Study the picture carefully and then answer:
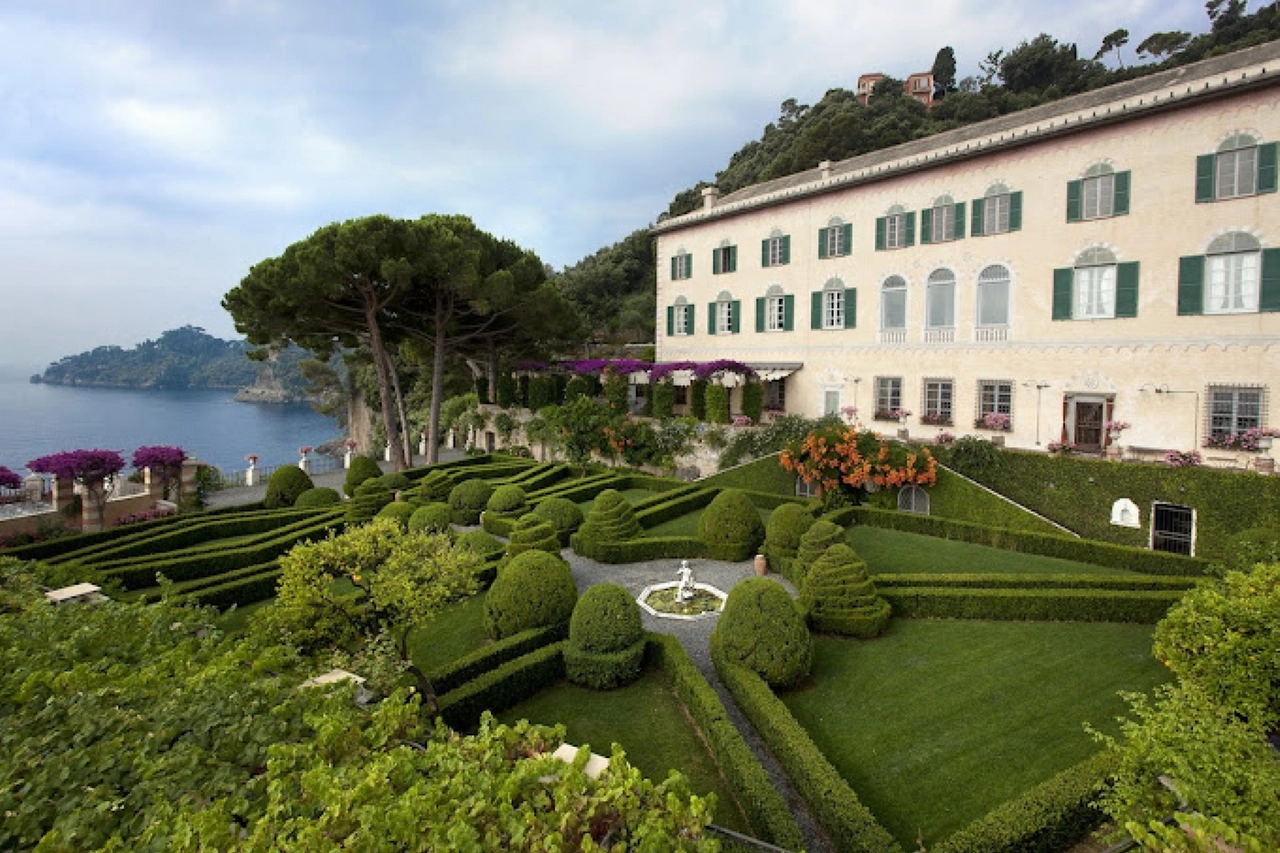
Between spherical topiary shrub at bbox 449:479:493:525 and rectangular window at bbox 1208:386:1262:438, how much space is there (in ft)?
70.5

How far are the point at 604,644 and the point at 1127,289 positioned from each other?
63.2 feet

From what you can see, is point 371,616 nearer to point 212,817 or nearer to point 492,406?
point 212,817

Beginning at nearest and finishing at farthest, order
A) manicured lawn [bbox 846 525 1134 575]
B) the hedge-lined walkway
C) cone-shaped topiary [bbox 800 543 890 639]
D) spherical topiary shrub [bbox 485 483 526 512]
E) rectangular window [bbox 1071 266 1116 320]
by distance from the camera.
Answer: the hedge-lined walkway < cone-shaped topiary [bbox 800 543 890 639] < manicured lawn [bbox 846 525 1134 575] < rectangular window [bbox 1071 266 1116 320] < spherical topiary shrub [bbox 485 483 526 512]

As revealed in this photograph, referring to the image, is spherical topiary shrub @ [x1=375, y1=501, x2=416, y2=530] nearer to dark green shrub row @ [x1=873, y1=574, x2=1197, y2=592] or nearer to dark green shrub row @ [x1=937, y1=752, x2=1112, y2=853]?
dark green shrub row @ [x1=873, y1=574, x2=1197, y2=592]

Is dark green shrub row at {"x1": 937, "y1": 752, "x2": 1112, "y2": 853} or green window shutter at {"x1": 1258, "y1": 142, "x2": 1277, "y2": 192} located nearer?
dark green shrub row at {"x1": 937, "y1": 752, "x2": 1112, "y2": 853}

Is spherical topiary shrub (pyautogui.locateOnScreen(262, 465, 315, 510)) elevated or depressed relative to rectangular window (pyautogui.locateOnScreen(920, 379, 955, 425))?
depressed

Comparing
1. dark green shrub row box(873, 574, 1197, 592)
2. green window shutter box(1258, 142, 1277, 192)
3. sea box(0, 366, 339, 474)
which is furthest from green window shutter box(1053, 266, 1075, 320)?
sea box(0, 366, 339, 474)

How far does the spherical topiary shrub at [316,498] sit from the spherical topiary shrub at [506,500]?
6023mm

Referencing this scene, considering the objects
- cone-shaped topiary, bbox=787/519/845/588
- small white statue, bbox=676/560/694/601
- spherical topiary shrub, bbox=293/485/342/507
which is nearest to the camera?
cone-shaped topiary, bbox=787/519/845/588

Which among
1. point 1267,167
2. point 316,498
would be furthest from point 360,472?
point 1267,167

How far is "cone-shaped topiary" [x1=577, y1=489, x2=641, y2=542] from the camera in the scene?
16.9 m

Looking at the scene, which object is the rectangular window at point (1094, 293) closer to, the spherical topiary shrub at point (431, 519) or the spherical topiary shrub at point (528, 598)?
the spherical topiary shrub at point (528, 598)

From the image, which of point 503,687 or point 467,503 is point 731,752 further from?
point 467,503

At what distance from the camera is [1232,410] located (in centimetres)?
1752
